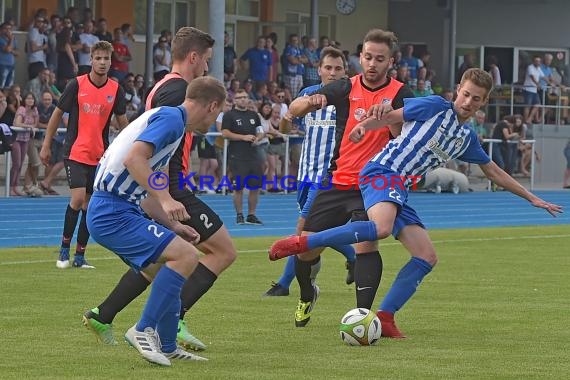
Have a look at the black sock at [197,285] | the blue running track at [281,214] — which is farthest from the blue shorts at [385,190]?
the blue running track at [281,214]

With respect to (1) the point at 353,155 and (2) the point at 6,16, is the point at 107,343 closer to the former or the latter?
(1) the point at 353,155

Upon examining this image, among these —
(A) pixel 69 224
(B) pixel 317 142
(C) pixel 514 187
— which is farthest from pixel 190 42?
(A) pixel 69 224

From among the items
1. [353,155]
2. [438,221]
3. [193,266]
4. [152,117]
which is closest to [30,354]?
[193,266]

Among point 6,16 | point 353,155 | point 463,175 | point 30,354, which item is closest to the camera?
point 30,354

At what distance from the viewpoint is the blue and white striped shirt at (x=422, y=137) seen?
28.3 ft

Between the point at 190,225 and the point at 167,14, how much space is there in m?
25.1

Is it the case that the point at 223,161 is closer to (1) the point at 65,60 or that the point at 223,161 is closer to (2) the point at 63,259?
(1) the point at 65,60

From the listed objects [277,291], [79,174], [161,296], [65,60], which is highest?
[65,60]

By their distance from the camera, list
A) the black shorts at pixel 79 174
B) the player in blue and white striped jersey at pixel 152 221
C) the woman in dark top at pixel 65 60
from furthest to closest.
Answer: the woman in dark top at pixel 65 60
the black shorts at pixel 79 174
the player in blue and white striped jersey at pixel 152 221

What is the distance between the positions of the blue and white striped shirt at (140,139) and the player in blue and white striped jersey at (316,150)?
3512 mm

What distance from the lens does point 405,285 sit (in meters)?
8.73

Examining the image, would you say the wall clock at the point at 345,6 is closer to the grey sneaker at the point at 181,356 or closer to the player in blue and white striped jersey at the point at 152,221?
the player in blue and white striped jersey at the point at 152,221

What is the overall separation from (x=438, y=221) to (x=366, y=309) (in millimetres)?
13646

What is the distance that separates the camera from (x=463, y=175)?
30125mm
